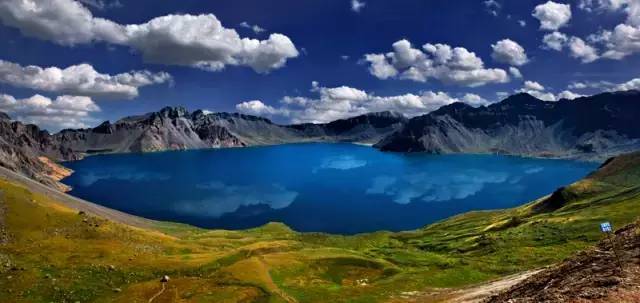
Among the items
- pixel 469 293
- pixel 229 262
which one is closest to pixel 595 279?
pixel 469 293

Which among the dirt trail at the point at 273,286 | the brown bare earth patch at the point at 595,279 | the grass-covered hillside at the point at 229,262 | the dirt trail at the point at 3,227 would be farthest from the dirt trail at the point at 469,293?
the dirt trail at the point at 3,227

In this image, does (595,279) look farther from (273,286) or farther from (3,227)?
(3,227)

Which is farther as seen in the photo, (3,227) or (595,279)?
(3,227)

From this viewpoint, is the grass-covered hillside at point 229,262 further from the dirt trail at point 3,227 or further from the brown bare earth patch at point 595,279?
the brown bare earth patch at point 595,279

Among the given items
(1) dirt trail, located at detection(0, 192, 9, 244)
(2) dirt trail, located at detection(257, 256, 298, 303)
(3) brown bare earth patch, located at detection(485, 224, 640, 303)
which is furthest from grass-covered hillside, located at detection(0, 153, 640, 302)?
(3) brown bare earth patch, located at detection(485, 224, 640, 303)

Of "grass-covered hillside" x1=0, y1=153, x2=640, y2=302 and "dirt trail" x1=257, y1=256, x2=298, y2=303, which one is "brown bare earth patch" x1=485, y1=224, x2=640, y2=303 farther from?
"dirt trail" x1=257, y1=256, x2=298, y2=303

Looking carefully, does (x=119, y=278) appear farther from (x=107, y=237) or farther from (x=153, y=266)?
(x=107, y=237)

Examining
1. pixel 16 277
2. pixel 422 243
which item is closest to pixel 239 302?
pixel 16 277
